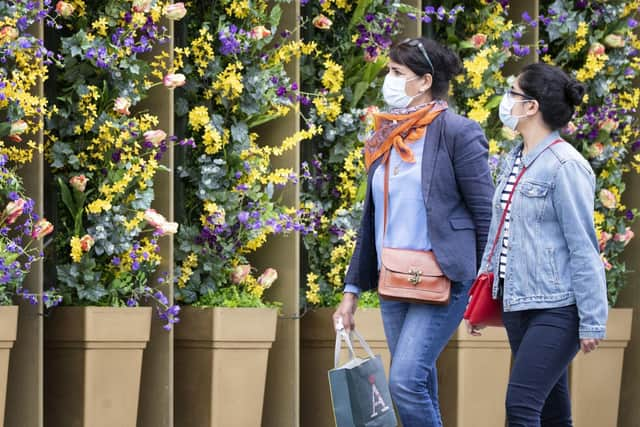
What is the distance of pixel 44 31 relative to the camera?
464 cm

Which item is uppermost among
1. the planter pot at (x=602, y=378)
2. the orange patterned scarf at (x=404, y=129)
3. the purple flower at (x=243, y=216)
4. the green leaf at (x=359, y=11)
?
the green leaf at (x=359, y=11)

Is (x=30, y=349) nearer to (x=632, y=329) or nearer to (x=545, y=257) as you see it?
(x=545, y=257)

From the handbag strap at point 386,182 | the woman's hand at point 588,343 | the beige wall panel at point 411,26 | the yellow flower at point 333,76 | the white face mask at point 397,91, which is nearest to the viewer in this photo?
the woman's hand at point 588,343

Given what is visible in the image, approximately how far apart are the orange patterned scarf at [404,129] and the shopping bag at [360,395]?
617 millimetres

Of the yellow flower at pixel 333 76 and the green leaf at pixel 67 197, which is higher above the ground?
the yellow flower at pixel 333 76

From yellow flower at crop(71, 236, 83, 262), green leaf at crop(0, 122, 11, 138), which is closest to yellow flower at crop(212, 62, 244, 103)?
yellow flower at crop(71, 236, 83, 262)

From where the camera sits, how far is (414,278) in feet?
12.0

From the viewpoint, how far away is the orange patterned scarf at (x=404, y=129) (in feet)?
12.5

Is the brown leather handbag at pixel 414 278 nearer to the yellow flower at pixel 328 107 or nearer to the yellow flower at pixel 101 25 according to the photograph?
the yellow flower at pixel 101 25

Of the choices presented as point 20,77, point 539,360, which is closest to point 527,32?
point 20,77

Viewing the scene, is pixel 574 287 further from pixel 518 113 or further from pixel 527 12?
pixel 527 12

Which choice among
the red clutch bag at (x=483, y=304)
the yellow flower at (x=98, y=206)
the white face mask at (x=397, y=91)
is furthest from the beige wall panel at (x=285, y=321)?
the red clutch bag at (x=483, y=304)

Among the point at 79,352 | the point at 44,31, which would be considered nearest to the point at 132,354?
the point at 79,352

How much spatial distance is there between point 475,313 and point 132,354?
4.63ft
